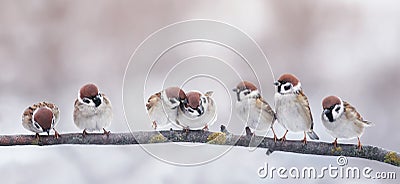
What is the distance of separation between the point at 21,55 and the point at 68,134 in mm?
278

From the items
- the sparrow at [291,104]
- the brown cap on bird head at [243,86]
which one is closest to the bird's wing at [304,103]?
the sparrow at [291,104]

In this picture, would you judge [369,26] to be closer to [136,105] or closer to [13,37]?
[136,105]

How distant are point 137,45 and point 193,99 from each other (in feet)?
0.79

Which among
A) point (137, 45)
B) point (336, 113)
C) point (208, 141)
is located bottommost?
point (208, 141)

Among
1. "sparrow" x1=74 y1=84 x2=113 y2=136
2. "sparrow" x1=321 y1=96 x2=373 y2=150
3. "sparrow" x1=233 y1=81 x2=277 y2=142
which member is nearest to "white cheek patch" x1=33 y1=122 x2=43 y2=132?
"sparrow" x1=74 y1=84 x2=113 y2=136

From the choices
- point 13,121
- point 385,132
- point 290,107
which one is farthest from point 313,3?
point 13,121

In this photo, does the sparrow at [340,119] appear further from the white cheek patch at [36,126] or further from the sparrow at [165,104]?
the white cheek patch at [36,126]

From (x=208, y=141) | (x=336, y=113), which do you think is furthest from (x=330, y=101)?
(x=208, y=141)

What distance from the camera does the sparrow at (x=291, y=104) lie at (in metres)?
1.70

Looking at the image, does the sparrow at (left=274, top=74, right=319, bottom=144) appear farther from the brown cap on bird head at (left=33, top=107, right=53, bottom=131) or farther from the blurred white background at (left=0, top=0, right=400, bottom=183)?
the brown cap on bird head at (left=33, top=107, right=53, bottom=131)

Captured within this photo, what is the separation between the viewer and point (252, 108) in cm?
171

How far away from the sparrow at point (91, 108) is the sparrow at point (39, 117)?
0.07 m

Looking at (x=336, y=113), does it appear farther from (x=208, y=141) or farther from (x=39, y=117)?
(x=39, y=117)

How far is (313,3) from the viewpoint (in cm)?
172
